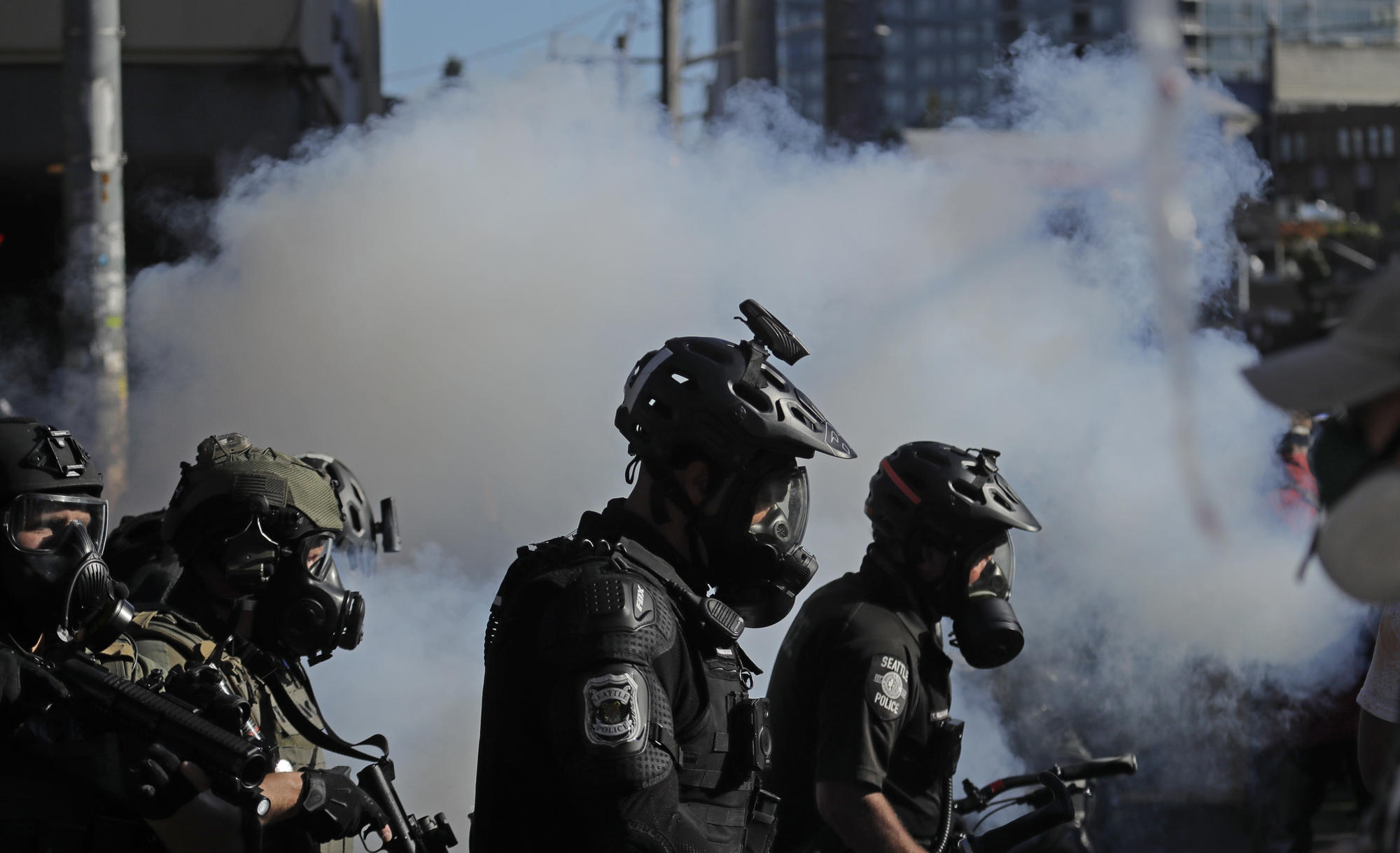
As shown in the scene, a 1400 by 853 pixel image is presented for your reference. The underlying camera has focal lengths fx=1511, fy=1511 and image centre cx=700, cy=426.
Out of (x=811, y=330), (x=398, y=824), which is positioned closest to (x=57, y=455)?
(x=398, y=824)

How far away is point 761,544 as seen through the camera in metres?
3.16

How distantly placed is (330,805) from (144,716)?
0.66 m

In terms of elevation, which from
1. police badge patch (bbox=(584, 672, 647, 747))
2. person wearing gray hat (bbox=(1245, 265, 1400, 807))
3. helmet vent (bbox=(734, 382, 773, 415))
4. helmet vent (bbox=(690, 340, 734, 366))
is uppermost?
person wearing gray hat (bbox=(1245, 265, 1400, 807))

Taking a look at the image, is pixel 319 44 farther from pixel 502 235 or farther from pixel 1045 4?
pixel 1045 4

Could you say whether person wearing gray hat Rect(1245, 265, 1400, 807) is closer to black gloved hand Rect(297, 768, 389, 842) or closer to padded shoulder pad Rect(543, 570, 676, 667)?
padded shoulder pad Rect(543, 570, 676, 667)

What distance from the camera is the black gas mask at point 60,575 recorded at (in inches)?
122

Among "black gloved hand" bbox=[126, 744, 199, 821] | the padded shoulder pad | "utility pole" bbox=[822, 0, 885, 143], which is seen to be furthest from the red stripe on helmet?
"utility pole" bbox=[822, 0, 885, 143]

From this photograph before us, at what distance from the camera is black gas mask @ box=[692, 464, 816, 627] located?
3131 millimetres

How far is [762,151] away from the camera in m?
7.64

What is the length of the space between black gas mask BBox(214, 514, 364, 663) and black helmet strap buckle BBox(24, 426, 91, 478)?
83 centimetres

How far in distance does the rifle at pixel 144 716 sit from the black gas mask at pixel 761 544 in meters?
1.01

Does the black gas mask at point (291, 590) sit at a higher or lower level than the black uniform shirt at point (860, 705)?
higher

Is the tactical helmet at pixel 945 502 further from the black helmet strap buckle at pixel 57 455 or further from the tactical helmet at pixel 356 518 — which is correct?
the black helmet strap buckle at pixel 57 455

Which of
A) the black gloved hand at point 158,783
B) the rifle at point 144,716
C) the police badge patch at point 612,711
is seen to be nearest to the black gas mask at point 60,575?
the rifle at point 144,716
